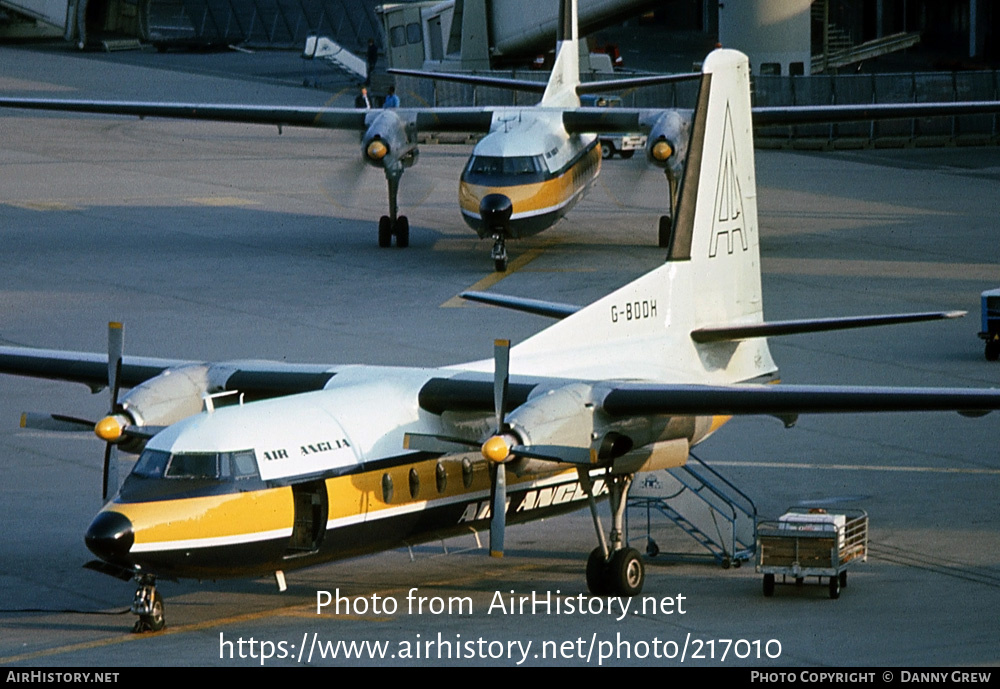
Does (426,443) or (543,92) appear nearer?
(426,443)

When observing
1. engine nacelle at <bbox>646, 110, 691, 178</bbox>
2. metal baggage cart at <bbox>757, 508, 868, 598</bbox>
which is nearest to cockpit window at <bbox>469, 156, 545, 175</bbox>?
engine nacelle at <bbox>646, 110, 691, 178</bbox>

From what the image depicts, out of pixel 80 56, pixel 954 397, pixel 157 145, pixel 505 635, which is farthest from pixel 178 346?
pixel 80 56

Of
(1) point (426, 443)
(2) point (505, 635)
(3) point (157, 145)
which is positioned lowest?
(2) point (505, 635)

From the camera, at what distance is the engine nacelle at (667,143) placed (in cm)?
4356

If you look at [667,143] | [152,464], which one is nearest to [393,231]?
[667,143]

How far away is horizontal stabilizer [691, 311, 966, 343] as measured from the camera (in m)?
22.0

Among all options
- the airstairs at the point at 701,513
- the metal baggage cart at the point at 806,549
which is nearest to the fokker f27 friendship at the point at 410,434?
the airstairs at the point at 701,513

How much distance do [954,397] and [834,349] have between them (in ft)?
55.0

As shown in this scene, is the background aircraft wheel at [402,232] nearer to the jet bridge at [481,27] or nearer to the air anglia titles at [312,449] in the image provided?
the jet bridge at [481,27]

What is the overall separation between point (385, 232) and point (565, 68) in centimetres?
704

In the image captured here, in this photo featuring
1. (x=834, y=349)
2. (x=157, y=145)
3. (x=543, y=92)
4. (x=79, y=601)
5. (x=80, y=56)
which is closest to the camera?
(x=79, y=601)

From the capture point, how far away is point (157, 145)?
6825 centimetres
